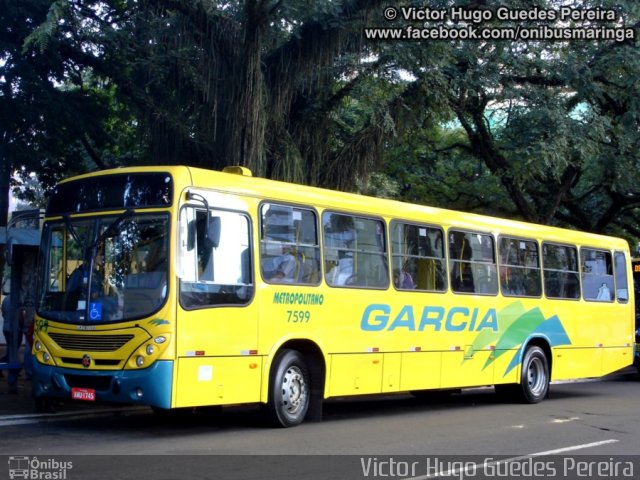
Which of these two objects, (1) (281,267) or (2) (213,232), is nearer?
(2) (213,232)

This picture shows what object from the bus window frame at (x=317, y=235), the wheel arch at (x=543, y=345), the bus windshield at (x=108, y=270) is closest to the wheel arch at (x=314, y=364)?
the bus window frame at (x=317, y=235)

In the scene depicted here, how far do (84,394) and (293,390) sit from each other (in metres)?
2.72

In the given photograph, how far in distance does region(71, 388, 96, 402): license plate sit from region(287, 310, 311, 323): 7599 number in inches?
105

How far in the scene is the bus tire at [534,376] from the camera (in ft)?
51.2

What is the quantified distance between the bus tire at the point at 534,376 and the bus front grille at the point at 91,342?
27.4 feet

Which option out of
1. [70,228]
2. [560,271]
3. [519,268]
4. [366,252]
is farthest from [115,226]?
[560,271]

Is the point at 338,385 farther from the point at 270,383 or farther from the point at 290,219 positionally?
the point at 290,219

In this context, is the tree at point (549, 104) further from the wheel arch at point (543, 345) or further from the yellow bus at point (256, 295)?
the yellow bus at point (256, 295)

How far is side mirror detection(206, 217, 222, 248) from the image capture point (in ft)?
32.9

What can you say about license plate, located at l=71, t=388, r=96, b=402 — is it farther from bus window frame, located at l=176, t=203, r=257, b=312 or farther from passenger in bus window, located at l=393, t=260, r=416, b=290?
passenger in bus window, located at l=393, t=260, r=416, b=290

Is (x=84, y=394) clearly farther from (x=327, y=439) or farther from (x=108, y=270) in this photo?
(x=327, y=439)

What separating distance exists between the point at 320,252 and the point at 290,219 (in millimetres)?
668

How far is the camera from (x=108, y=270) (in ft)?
33.2

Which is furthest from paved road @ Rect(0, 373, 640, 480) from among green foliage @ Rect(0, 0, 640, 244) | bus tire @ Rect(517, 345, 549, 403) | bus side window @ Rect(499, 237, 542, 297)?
green foliage @ Rect(0, 0, 640, 244)
